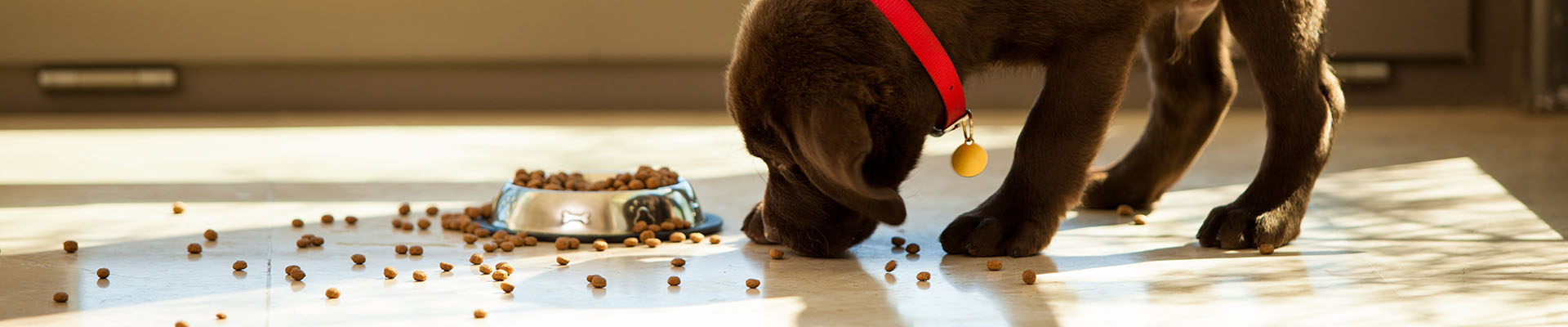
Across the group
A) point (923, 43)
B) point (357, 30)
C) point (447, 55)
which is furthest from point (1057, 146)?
point (357, 30)

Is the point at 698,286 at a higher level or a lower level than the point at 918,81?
lower

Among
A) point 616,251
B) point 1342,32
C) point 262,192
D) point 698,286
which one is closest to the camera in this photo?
point 698,286

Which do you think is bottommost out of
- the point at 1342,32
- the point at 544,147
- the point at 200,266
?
the point at 1342,32

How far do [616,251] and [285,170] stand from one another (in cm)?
188

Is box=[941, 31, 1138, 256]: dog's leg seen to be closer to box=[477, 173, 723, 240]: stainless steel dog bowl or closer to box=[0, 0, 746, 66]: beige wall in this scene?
box=[477, 173, 723, 240]: stainless steel dog bowl

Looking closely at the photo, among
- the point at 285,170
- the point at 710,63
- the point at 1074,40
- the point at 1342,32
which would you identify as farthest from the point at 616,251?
the point at 1342,32

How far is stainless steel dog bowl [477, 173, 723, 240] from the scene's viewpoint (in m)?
3.20

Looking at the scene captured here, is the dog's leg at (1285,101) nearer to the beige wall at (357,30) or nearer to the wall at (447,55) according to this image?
the wall at (447,55)

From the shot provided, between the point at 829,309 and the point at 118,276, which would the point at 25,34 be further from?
the point at 829,309

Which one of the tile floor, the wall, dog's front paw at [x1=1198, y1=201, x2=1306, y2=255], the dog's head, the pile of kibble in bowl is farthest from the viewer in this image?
the wall

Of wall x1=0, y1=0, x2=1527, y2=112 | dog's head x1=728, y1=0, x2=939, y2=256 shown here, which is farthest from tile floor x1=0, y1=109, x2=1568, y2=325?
wall x1=0, y1=0, x2=1527, y2=112

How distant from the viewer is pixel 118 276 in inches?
107

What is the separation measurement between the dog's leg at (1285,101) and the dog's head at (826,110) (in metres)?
0.76

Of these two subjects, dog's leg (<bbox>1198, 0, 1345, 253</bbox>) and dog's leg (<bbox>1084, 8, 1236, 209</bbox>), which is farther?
dog's leg (<bbox>1084, 8, 1236, 209</bbox>)
